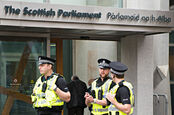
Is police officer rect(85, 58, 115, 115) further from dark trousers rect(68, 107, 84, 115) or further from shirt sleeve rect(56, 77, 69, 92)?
dark trousers rect(68, 107, 84, 115)

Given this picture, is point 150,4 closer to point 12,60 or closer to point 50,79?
point 12,60

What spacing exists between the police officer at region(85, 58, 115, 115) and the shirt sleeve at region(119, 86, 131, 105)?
1429 mm

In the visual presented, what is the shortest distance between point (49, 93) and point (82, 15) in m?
3.49

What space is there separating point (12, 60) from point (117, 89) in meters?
5.13

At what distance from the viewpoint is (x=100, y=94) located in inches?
292

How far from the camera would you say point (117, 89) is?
589cm

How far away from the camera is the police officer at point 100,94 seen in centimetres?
726

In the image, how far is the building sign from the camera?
884 centimetres

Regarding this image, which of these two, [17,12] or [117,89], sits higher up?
[17,12]

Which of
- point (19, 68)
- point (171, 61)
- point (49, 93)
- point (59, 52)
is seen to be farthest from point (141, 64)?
point (49, 93)

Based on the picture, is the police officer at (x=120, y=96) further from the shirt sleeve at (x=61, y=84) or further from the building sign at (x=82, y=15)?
the building sign at (x=82, y=15)

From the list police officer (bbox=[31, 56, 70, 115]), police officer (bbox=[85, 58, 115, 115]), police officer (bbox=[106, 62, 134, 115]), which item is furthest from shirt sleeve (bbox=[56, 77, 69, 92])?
police officer (bbox=[106, 62, 134, 115])

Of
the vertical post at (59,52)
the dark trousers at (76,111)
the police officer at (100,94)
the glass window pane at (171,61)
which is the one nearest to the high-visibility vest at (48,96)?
the police officer at (100,94)

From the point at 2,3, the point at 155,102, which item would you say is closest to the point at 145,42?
the point at 155,102
